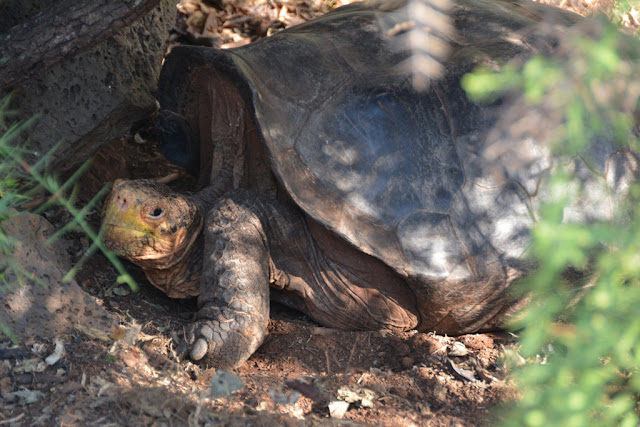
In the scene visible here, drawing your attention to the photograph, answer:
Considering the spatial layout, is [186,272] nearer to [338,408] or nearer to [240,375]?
[240,375]

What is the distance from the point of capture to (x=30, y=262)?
2877 mm

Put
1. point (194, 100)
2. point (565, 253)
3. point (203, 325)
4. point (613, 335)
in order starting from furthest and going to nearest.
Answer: point (194, 100), point (203, 325), point (613, 335), point (565, 253)

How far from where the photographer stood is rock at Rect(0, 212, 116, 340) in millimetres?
2643

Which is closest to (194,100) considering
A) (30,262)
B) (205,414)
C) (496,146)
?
(30,262)

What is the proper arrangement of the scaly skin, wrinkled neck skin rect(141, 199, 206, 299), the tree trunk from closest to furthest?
the tree trunk
the scaly skin
wrinkled neck skin rect(141, 199, 206, 299)

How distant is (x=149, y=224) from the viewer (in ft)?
10.5

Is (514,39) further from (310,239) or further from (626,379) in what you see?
(626,379)

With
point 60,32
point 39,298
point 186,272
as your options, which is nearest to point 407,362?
point 186,272

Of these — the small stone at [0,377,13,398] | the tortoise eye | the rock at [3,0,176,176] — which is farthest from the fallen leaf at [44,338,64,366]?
the rock at [3,0,176,176]

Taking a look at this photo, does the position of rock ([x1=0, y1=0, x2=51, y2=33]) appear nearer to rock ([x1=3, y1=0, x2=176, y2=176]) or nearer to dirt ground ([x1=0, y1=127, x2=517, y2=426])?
rock ([x1=3, y1=0, x2=176, y2=176])

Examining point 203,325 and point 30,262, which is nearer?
point 30,262

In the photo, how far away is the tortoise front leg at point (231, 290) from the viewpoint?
304cm

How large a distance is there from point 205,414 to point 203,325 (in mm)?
779

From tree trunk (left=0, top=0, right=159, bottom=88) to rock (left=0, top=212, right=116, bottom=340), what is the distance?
779 mm
